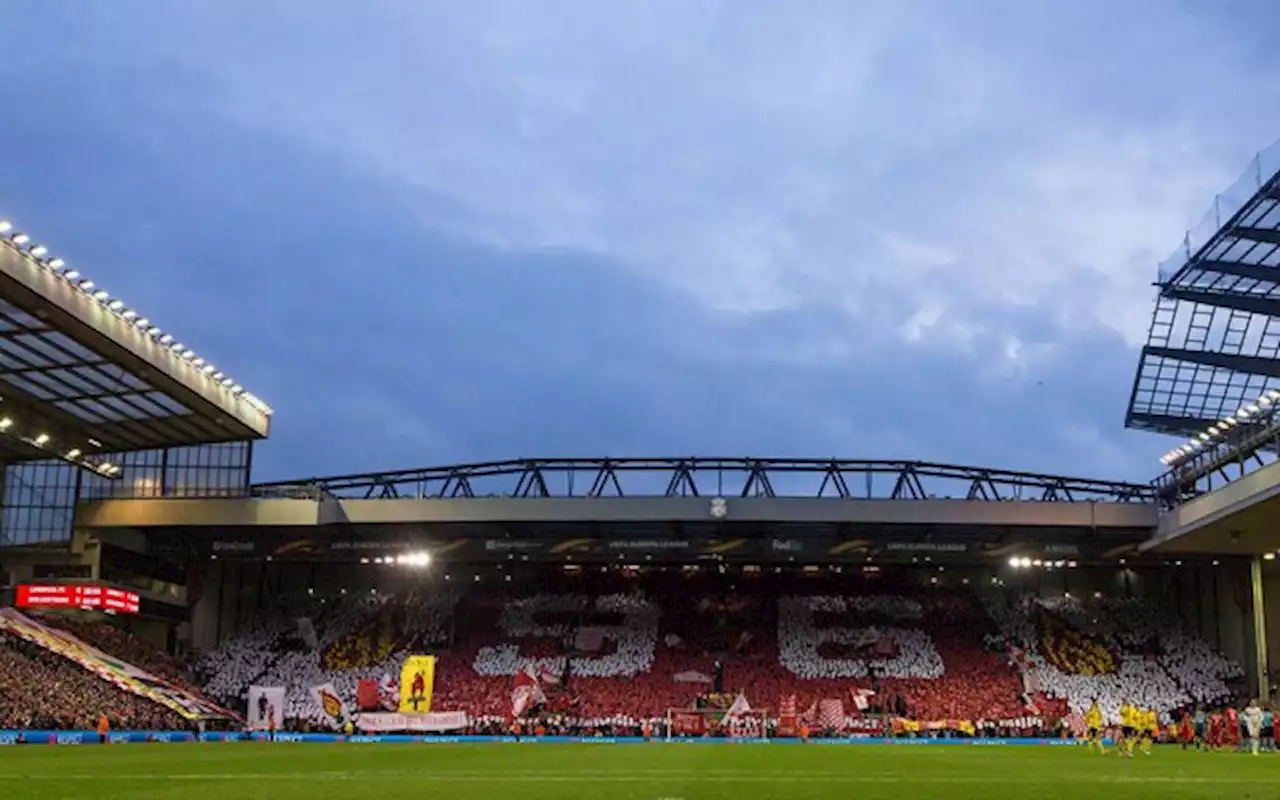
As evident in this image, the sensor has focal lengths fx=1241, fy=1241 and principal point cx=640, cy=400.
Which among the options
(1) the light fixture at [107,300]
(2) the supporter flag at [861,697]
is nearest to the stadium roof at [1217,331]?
(2) the supporter flag at [861,697]

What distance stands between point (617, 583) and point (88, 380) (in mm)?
34859

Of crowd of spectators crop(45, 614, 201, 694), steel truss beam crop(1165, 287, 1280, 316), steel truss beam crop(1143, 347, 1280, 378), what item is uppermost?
steel truss beam crop(1165, 287, 1280, 316)

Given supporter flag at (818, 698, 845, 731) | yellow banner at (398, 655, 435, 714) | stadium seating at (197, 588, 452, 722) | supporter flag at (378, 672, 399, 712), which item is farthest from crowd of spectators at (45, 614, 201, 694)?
supporter flag at (818, 698, 845, 731)

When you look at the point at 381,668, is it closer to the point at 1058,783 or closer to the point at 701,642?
the point at 701,642

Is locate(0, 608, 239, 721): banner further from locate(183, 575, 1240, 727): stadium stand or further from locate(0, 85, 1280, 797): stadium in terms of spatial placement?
locate(183, 575, 1240, 727): stadium stand

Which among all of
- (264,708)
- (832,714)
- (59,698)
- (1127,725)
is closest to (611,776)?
(1127,725)

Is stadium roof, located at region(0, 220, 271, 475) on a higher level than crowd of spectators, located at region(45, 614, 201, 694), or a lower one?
higher

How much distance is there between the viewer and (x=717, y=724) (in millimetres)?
60031

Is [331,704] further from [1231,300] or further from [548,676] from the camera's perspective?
[1231,300]

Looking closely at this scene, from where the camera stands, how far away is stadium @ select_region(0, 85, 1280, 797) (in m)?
52.9

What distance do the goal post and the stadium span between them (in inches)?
7.7

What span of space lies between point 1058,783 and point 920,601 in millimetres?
52889

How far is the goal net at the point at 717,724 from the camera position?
58969 millimetres

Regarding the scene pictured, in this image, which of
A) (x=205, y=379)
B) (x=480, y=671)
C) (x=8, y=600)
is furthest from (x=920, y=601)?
(x=8, y=600)
